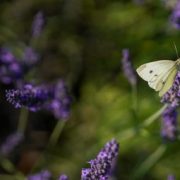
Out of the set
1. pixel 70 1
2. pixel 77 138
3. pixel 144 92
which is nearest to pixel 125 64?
pixel 144 92

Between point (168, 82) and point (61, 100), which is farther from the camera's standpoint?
point (61, 100)

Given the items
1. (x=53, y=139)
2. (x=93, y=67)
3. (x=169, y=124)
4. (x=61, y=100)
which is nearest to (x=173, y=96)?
(x=169, y=124)

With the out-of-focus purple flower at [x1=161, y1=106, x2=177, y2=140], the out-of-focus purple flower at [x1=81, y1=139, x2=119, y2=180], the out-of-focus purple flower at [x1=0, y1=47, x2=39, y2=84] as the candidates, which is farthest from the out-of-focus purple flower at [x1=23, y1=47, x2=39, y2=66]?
the out-of-focus purple flower at [x1=81, y1=139, x2=119, y2=180]

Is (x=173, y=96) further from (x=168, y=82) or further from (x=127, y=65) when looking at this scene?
(x=127, y=65)

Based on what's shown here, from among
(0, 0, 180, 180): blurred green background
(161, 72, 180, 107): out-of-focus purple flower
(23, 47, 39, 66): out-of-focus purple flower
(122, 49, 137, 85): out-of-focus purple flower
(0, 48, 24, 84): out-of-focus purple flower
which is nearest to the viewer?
(161, 72, 180, 107): out-of-focus purple flower

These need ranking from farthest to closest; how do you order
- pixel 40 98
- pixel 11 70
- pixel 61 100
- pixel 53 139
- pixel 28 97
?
pixel 53 139 → pixel 11 70 → pixel 61 100 → pixel 40 98 → pixel 28 97

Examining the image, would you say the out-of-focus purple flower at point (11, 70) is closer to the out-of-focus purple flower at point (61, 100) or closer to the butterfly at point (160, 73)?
the out-of-focus purple flower at point (61, 100)

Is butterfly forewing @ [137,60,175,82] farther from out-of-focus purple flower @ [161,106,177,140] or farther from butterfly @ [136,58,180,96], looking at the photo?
out-of-focus purple flower @ [161,106,177,140]
